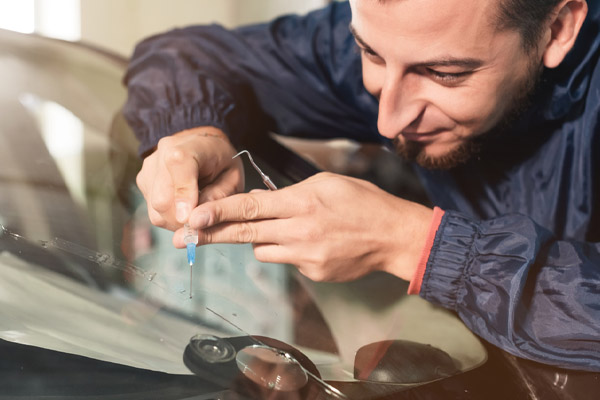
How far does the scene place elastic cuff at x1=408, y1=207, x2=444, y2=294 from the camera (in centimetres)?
75

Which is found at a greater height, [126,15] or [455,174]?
[455,174]

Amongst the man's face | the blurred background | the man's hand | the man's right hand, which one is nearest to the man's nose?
the man's face

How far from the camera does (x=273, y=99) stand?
124cm

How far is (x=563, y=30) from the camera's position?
847 millimetres

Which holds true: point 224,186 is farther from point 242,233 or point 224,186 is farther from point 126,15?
point 126,15

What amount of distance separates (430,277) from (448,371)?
0.13 meters

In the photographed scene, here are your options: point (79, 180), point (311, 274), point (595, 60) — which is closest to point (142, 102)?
point (79, 180)

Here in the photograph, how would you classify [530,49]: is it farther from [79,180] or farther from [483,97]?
[79,180]

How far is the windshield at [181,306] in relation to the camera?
62 cm

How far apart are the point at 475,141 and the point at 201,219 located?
501 mm

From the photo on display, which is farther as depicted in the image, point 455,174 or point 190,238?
point 455,174

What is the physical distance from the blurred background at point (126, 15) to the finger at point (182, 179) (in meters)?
1.50

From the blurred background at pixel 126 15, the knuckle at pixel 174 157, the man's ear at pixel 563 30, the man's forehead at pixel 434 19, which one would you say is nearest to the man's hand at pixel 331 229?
the knuckle at pixel 174 157

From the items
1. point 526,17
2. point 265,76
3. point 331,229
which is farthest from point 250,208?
point 265,76
